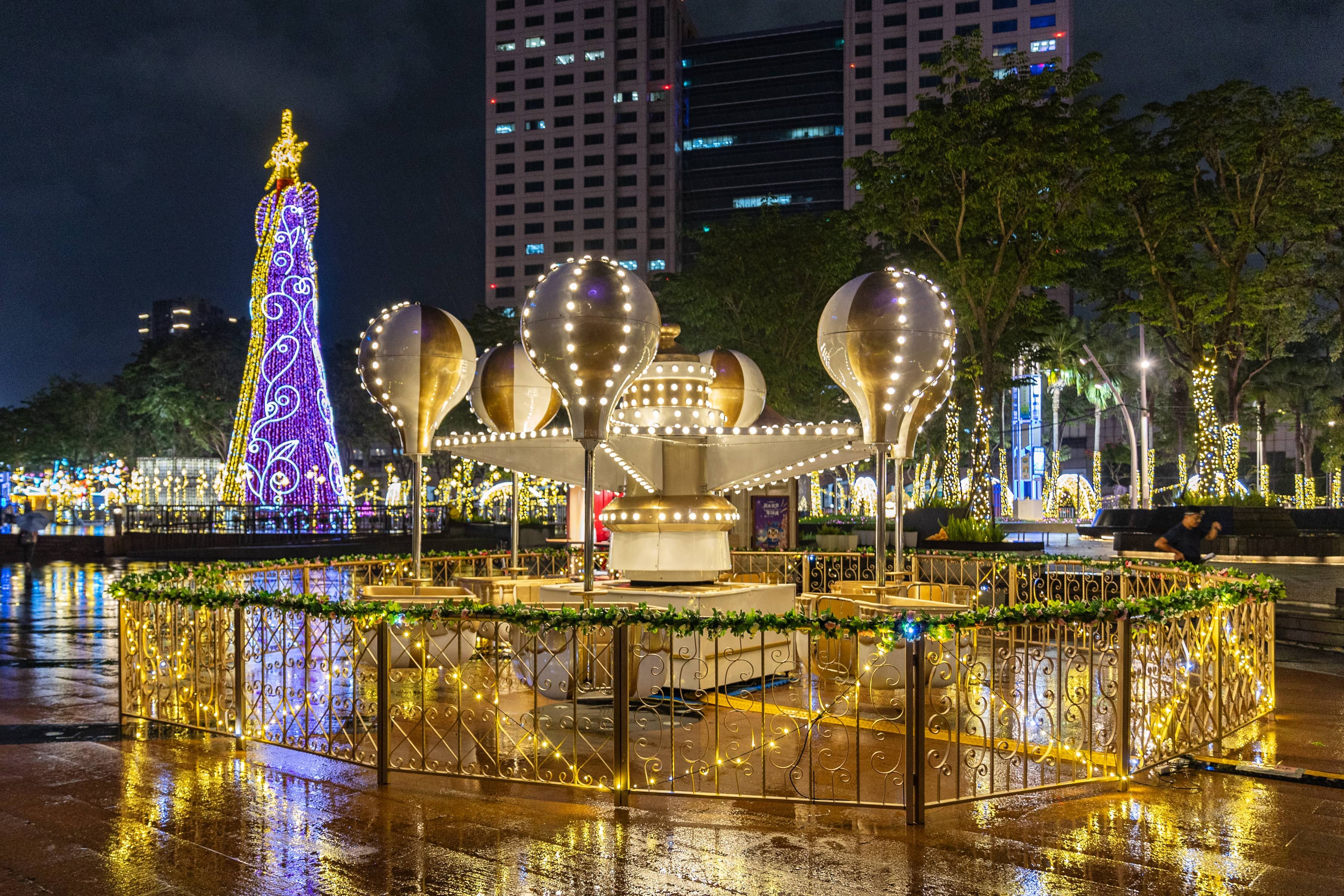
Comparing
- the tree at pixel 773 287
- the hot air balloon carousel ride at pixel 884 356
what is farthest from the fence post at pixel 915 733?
the tree at pixel 773 287

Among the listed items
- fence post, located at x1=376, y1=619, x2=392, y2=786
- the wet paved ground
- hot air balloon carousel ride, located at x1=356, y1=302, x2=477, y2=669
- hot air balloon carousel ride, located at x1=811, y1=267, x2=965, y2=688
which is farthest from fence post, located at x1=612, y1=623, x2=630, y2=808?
hot air balloon carousel ride, located at x1=356, y1=302, x2=477, y2=669

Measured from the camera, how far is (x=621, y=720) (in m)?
6.88

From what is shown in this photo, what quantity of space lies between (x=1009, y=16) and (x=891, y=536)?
79492 mm

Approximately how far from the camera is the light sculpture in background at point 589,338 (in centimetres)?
959

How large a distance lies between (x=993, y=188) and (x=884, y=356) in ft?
45.4

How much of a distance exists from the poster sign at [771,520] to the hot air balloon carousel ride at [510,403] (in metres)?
11.5

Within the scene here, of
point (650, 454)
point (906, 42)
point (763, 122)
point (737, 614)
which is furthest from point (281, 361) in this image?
point (763, 122)

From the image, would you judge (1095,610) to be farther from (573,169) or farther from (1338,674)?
(573,169)

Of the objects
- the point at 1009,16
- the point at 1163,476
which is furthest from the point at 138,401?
the point at 1163,476

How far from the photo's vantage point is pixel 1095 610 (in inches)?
285

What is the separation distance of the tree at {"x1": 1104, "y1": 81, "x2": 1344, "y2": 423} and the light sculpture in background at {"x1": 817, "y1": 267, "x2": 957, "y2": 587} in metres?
16.3

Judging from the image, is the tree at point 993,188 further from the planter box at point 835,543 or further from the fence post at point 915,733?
the fence post at point 915,733

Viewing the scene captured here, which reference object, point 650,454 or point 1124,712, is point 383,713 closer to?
point 1124,712

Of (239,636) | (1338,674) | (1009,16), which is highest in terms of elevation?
(1009,16)
